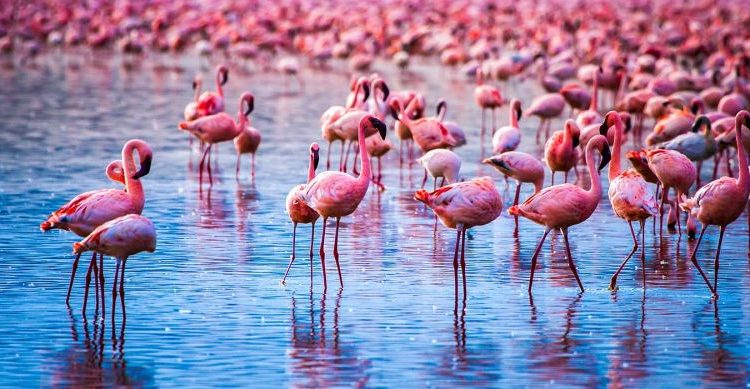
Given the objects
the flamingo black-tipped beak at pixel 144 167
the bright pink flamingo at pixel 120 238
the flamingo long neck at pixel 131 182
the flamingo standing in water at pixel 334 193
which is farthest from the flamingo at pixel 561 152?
the bright pink flamingo at pixel 120 238

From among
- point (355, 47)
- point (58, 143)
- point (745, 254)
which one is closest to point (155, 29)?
point (355, 47)

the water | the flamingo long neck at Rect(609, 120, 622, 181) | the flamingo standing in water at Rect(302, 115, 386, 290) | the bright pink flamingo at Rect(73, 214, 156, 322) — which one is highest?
the flamingo long neck at Rect(609, 120, 622, 181)

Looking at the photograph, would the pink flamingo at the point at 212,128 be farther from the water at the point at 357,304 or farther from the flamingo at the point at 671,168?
the flamingo at the point at 671,168

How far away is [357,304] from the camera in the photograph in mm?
9625

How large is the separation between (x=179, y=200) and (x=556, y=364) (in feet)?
22.9

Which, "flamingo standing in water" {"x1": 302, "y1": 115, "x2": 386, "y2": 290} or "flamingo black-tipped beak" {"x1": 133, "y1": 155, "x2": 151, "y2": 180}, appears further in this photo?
"flamingo standing in water" {"x1": 302, "y1": 115, "x2": 386, "y2": 290}

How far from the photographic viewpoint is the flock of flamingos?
391 inches

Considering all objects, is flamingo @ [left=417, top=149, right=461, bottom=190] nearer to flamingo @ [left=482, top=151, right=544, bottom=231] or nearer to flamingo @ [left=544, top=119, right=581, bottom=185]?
flamingo @ [left=482, top=151, right=544, bottom=231]

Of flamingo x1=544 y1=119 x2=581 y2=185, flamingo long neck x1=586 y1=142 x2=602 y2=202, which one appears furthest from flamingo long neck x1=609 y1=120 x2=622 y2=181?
flamingo x1=544 y1=119 x2=581 y2=185

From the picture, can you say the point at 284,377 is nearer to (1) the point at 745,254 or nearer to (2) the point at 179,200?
(1) the point at 745,254

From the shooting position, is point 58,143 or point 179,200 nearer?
point 179,200

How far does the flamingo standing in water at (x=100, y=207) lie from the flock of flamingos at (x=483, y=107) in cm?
1

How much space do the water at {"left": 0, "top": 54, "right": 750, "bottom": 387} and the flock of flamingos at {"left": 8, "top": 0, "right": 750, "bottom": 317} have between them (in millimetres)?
304

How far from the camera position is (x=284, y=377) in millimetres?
7809
